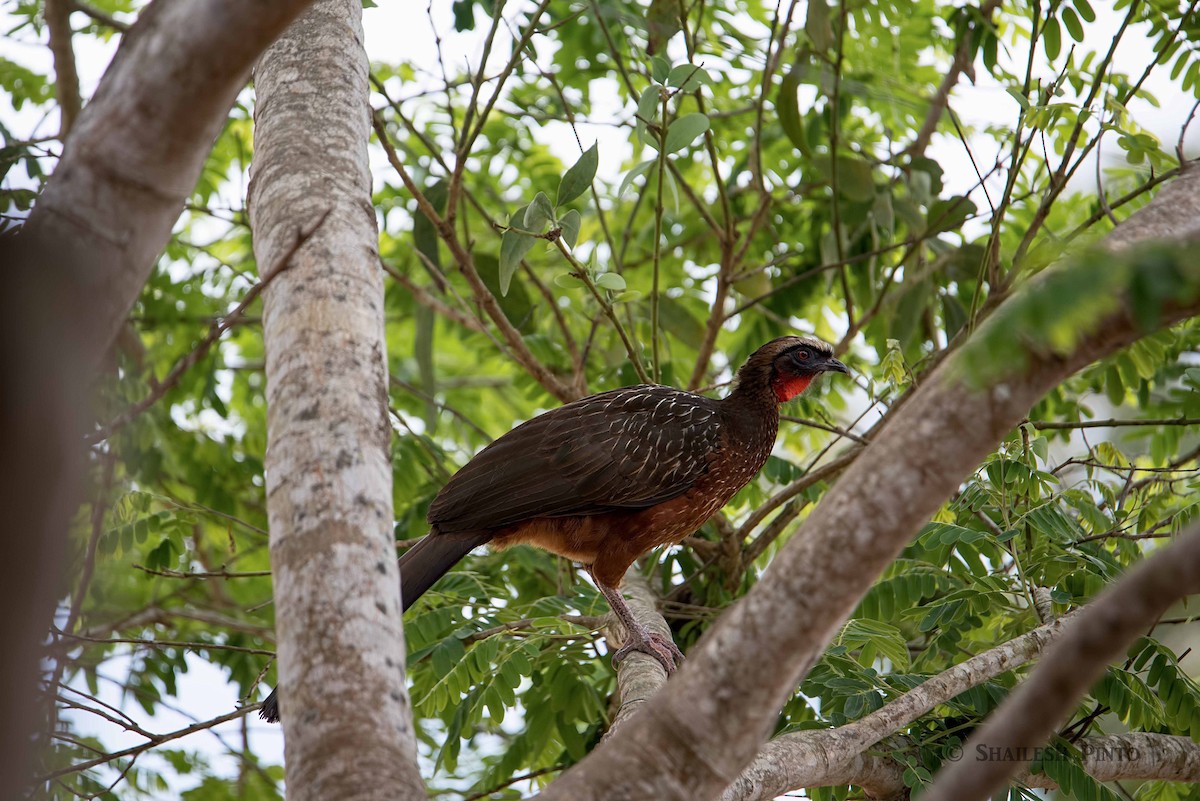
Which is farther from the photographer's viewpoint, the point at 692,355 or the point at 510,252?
the point at 692,355

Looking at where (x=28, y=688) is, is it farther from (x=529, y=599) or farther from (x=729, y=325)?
(x=729, y=325)

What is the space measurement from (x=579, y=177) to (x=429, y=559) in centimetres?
136

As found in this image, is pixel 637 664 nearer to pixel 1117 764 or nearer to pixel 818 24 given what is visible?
pixel 1117 764

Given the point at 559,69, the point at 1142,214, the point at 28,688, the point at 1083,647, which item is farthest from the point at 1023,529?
the point at 559,69

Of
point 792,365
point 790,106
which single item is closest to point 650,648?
point 792,365

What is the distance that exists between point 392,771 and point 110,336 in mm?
801

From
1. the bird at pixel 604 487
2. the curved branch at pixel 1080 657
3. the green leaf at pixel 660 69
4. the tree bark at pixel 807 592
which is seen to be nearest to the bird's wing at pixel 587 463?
the bird at pixel 604 487

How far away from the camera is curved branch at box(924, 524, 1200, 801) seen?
53.1 inches

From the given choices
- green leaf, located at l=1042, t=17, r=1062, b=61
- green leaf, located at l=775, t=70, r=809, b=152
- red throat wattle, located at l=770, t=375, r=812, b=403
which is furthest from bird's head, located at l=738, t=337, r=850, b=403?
green leaf, located at l=1042, t=17, r=1062, b=61

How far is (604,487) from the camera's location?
4.04 m

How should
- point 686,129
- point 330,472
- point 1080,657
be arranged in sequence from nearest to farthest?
point 1080,657
point 330,472
point 686,129

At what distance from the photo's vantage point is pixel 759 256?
5.66 metres

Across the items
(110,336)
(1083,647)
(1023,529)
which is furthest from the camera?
(1023,529)

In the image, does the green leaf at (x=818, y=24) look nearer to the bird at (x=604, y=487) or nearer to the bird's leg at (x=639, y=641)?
the bird at (x=604, y=487)
